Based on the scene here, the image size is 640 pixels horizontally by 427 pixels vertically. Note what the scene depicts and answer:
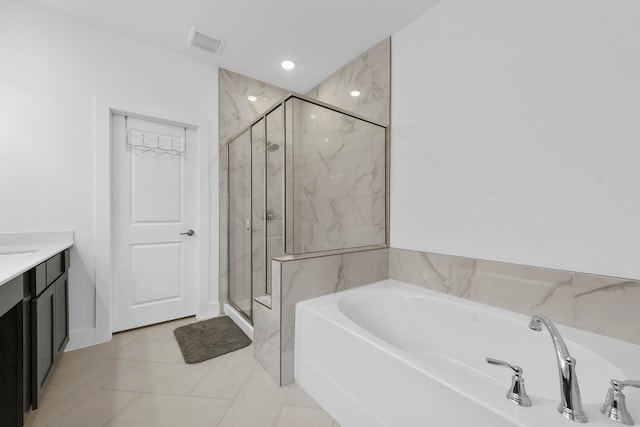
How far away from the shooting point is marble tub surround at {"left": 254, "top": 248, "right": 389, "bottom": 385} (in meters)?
1.60

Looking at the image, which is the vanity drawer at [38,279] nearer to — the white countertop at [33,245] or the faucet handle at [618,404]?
the white countertop at [33,245]

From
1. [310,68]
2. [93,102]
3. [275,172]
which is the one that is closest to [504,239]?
[275,172]

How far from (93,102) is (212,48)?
106cm

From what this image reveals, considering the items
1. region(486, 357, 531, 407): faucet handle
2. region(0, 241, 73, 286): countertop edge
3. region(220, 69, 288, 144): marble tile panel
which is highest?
region(220, 69, 288, 144): marble tile panel

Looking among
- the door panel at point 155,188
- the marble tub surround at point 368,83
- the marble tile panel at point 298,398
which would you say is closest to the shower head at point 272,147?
the marble tub surround at point 368,83

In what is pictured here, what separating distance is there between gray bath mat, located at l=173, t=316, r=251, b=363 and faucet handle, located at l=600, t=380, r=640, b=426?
1.99 meters

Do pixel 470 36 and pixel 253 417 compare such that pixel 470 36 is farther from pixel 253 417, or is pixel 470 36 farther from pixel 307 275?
pixel 253 417

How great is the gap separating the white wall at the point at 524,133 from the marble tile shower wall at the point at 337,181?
247 mm

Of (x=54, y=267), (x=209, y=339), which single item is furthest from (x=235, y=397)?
(x=54, y=267)

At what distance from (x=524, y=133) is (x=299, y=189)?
1.45 metres

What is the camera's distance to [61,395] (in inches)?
58.6

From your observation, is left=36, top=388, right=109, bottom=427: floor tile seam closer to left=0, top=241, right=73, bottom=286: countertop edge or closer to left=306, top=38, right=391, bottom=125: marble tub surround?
left=0, top=241, right=73, bottom=286: countertop edge

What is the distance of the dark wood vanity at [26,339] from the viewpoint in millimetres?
1120

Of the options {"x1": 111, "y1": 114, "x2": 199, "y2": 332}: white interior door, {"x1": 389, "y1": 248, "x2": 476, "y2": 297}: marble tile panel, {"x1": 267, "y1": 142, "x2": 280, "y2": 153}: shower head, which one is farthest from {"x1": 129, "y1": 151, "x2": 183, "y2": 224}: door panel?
{"x1": 389, "y1": 248, "x2": 476, "y2": 297}: marble tile panel
